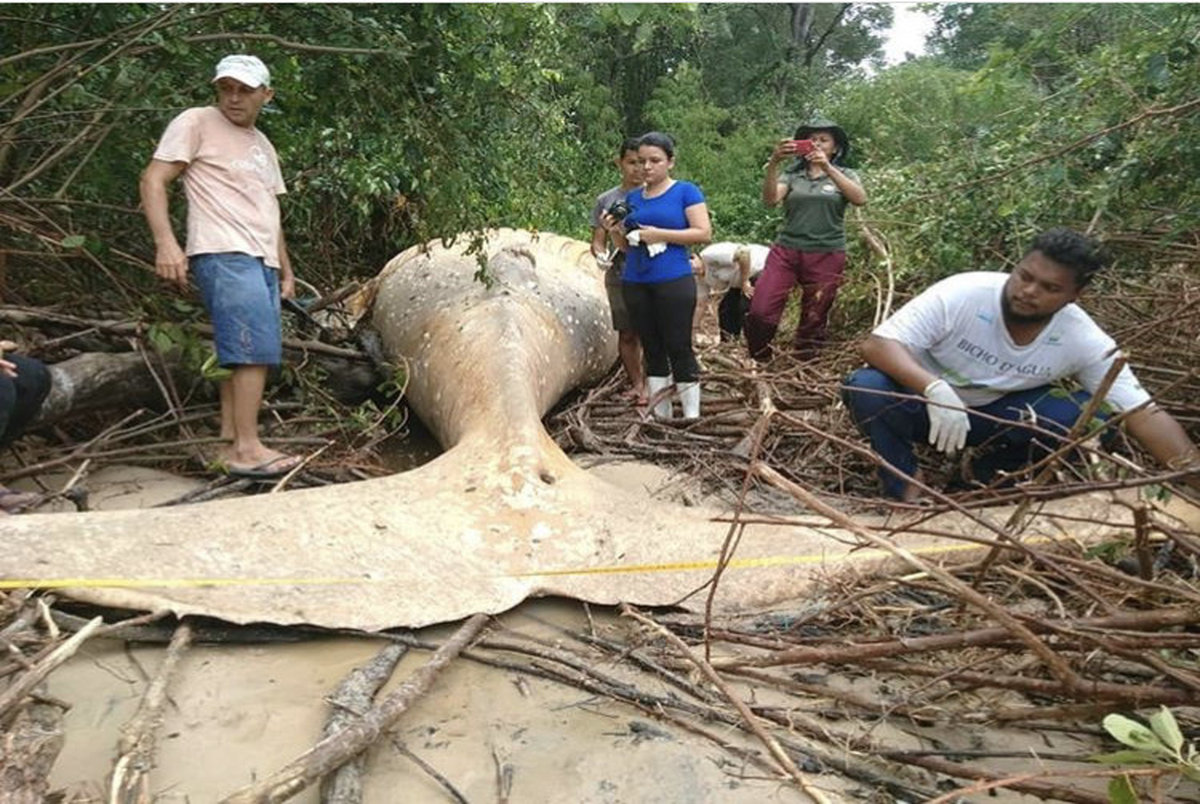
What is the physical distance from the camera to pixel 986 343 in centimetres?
315

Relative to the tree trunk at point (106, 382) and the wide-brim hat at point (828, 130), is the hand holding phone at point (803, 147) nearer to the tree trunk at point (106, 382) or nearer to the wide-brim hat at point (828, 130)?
the wide-brim hat at point (828, 130)

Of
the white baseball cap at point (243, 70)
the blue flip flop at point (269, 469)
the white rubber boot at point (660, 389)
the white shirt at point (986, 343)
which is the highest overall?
the white baseball cap at point (243, 70)

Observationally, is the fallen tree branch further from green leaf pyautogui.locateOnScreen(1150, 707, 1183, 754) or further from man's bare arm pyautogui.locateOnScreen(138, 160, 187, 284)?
man's bare arm pyautogui.locateOnScreen(138, 160, 187, 284)

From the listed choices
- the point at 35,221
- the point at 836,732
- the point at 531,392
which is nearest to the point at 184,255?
the point at 35,221

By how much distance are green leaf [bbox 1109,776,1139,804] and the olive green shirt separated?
3.76 meters

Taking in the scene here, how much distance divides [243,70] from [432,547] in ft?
6.06

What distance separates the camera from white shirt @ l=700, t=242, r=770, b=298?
18.4ft

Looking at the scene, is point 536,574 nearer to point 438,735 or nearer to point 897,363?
point 438,735

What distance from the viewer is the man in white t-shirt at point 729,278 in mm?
5555

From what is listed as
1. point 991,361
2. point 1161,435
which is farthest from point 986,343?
point 1161,435

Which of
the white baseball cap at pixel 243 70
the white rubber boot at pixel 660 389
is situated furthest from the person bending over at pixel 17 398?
the white rubber boot at pixel 660 389

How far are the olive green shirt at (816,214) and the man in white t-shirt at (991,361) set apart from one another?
5.31 ft

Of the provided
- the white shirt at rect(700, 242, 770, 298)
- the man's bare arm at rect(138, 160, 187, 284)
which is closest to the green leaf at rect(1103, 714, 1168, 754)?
the man's bare arm at rect(138, 160, 187, 284)

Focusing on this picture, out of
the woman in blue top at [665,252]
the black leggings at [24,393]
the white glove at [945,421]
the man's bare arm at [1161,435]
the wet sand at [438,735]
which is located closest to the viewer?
the wet sand at [438,735]
